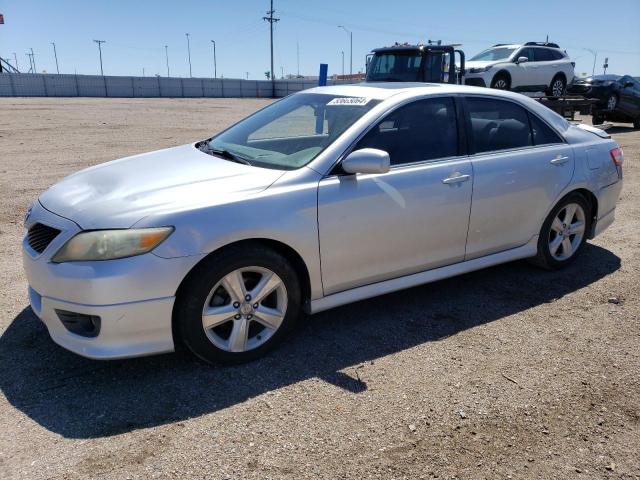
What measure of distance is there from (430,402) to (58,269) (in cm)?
215

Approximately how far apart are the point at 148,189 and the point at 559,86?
18.5m

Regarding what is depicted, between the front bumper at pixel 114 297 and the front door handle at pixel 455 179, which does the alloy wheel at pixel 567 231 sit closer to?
the front door handle at pixel 455 179

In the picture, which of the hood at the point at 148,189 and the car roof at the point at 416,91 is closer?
the hood at the point at 148,189

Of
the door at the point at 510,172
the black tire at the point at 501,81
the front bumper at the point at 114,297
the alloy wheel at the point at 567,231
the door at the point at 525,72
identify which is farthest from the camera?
the door at the point at 525,72

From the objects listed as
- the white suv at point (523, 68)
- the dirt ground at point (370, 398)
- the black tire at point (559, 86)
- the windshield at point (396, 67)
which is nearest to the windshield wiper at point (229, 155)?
the dirt ground at point (370, 398)

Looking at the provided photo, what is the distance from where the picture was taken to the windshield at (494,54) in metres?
17.0

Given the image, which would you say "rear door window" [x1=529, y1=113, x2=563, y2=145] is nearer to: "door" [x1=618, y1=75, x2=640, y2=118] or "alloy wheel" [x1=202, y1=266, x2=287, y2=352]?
"alloy wheel" [x1=202, y1=266, x2=287, y2=352]

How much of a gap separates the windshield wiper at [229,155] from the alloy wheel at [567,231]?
2796 mm

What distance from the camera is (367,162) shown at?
3.31 meters

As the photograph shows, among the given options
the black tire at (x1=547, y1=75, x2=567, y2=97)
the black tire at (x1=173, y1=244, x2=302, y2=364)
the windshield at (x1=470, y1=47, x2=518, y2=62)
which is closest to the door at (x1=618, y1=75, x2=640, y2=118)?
the black tire at (x1=547, y1=75, x2=567, y2=97)

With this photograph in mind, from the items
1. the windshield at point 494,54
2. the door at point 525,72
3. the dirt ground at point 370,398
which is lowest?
the dirt ground at point 370,398

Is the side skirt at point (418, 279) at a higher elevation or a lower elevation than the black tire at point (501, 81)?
lower

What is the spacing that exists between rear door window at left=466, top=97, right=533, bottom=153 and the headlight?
253cm

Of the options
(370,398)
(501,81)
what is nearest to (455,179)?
(370,398)
